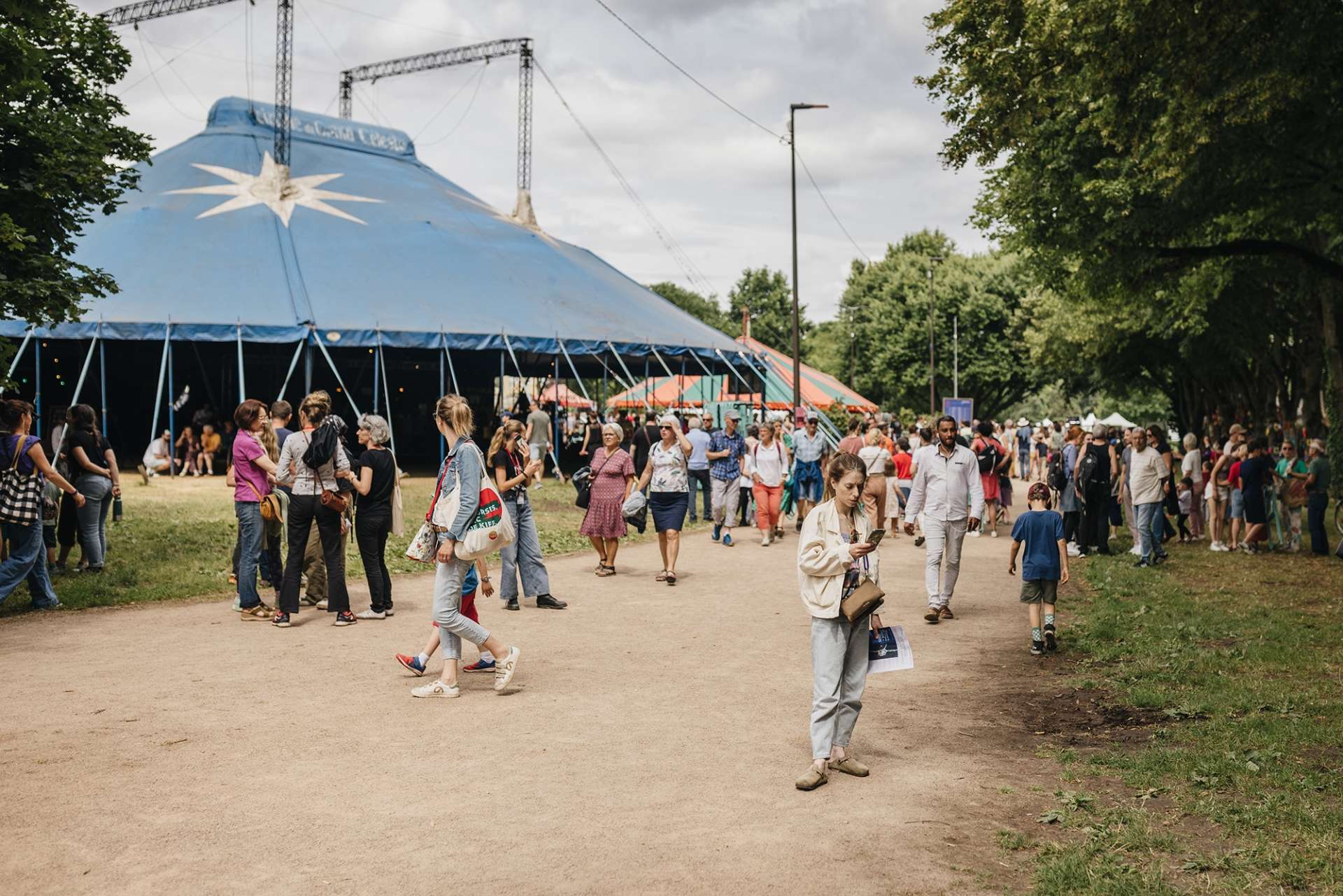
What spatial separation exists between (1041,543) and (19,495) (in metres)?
8.76

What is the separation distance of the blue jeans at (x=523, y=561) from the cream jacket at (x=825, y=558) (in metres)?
5.45

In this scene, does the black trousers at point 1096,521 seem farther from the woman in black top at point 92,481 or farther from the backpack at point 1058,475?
the woman in black top at point 92,481


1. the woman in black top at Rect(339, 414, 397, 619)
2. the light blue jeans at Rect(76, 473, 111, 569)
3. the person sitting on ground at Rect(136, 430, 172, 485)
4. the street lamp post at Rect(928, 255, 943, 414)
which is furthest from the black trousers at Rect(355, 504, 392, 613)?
the street lamp post at Rect(928, 255, 943, 414)

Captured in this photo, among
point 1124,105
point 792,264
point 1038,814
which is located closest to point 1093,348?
point 792,264

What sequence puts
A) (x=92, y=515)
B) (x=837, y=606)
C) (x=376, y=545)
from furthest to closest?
(x=92, y=515) → (x=376, y=545) → (x=837, y=606)

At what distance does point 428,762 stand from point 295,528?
4556mm

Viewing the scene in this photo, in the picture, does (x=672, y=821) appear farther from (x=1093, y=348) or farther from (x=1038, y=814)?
(x=1093, y=348)

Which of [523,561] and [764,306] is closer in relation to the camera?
[523,561]

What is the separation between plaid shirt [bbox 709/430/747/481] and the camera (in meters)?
17.7

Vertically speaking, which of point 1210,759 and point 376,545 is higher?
point 376,545

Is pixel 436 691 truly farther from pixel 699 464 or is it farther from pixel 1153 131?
pixel 699 464

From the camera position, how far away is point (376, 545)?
10.6 meters

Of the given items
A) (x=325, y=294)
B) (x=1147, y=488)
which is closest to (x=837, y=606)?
(x=1147, y=488)

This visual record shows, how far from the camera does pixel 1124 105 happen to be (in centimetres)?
1426
